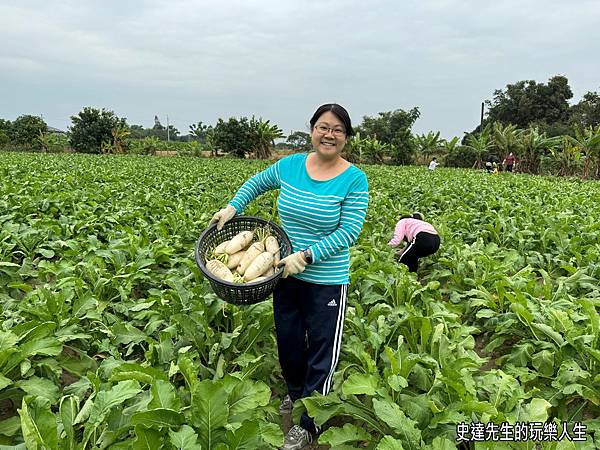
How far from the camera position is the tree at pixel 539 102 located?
45.3 metres

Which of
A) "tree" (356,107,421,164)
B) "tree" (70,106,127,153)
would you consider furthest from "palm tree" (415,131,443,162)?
"tree" (70,106,127,153)

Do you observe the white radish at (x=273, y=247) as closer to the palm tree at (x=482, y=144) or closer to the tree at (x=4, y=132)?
the palm tree at (x=482, y=144)

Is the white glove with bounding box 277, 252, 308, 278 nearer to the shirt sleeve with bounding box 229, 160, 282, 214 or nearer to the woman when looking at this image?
the woman

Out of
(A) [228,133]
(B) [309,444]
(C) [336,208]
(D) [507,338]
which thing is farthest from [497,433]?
(A) [228,133]

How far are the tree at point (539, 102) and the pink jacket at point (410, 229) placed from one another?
46.4m

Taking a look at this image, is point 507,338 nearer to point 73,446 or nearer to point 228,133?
point 73,446

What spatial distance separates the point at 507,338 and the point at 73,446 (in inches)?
138

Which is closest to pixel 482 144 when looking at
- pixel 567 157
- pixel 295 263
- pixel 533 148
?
pixel 533 148

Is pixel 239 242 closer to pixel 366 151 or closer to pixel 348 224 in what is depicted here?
pixel 348 224

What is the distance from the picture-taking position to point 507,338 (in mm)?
3895

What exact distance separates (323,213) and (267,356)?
5.04 ft

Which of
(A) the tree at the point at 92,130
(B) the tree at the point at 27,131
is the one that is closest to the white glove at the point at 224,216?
(A) the tree at the point at 92,130

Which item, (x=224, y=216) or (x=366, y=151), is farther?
(x=366, y=151)

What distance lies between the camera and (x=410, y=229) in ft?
17.9
